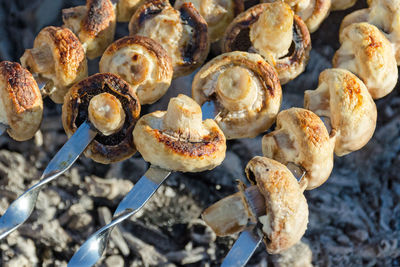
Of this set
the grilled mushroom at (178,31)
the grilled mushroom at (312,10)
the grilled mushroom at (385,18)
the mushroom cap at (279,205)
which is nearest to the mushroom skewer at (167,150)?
the mushroom cap at (279,205)

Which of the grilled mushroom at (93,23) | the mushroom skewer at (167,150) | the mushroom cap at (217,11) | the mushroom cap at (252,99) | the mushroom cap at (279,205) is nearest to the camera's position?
the mushroom cap at (279,205)

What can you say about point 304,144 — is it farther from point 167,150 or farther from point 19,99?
point 19,99

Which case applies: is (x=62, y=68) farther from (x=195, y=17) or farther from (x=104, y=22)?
(x=195, y=17)

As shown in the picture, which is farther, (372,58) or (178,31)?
(178,31)

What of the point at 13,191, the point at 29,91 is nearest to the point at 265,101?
the point at 29,91

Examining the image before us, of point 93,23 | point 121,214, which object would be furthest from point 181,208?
point 93,23

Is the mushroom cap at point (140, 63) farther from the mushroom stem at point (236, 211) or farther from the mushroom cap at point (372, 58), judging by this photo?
the mushroom cap at point (372, 58)

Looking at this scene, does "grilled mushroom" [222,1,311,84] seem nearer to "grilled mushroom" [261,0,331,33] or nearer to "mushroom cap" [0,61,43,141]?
"grilled mushroom" [261,0,331,33]
